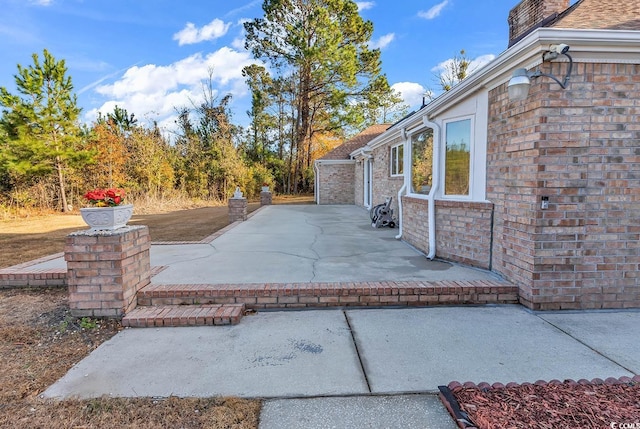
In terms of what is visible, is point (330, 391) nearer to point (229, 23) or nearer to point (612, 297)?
point (612, 297)

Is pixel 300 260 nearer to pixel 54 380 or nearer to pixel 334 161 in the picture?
pixel 54 380

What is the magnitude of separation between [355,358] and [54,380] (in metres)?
2.35

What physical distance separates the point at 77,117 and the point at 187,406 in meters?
17.5

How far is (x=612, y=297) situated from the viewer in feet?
12.6

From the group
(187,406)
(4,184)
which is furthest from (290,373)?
(4,184)

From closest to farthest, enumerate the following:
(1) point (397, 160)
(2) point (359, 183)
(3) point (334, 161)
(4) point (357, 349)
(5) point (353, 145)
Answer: (4) point (357, 349), (1) point (397, 160), (2) point (359, 183), (3) point (334, 161), (5) point (353, 145)

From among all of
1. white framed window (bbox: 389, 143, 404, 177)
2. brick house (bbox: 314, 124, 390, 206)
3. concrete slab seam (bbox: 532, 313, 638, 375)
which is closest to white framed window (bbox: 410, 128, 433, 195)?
white framed window (bbox: 389, 143, 404, 177)

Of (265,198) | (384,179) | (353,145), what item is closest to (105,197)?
(384,179)

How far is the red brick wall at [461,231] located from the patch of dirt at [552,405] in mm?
2592

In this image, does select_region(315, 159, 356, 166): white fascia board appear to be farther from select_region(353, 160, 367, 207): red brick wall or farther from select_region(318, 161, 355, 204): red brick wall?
select_region(353, 160, 367, 207): red brick wall

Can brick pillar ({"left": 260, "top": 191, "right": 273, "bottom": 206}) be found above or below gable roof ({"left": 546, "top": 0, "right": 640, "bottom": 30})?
below

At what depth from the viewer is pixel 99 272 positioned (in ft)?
11.7

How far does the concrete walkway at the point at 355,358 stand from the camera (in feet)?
7.47

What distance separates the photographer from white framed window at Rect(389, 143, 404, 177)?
9.71 meters
